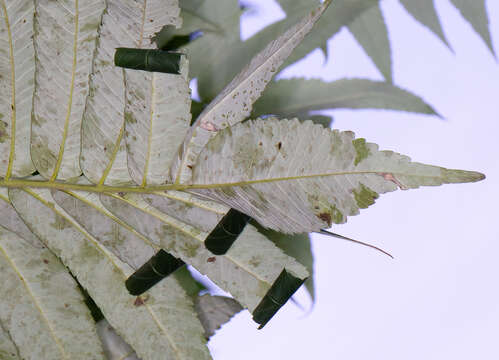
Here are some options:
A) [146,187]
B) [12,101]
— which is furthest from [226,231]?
[12,101]

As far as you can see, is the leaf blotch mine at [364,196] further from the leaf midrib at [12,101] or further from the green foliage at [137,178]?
the leaf midrib at [12,101]

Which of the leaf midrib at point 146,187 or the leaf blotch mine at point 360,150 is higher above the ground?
the leaf blotch mine at point 360,150

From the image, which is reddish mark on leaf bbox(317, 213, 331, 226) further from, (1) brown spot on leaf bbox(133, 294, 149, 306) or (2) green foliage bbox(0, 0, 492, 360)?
(1) brown spot on leaf bbox(133, 294, 149, 306)

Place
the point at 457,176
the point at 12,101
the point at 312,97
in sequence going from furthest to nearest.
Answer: the point at 312,97 → the point at 12,101 → the point at 457,176

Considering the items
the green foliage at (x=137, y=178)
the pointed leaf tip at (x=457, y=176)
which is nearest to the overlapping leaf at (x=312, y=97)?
the green foliage at (x=137, y=178)

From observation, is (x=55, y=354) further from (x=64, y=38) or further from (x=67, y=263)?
(x=64, y=38)

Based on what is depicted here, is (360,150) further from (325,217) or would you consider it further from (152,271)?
(152,271)

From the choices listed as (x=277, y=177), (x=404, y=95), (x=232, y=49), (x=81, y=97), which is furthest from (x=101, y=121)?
(x=404, y=95)
